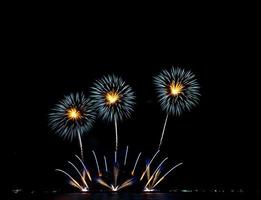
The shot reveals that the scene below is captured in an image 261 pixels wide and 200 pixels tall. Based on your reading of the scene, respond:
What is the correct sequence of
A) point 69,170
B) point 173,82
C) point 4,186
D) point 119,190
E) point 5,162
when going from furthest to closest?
point 69,170 < point 119,190 < point 5,162 < point 173,82 < point 4,186

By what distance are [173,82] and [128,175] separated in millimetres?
21092

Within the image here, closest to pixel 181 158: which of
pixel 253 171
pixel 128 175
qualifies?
pixel 253 171

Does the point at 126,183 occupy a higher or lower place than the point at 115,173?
lower

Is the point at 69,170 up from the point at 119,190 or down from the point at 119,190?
up

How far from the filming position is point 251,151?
3273 inches

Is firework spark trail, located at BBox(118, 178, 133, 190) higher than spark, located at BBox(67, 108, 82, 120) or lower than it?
lower

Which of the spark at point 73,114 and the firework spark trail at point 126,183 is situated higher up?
the spark at point 73,114

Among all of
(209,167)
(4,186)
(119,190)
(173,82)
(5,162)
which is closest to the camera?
(4,186)

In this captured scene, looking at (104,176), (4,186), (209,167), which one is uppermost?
(209,167)

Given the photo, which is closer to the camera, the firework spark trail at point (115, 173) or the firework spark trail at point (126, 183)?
the firework spark trail at point (115, 173)

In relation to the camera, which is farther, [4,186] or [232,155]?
[232,155]

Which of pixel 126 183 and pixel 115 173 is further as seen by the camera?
pixel 126 183

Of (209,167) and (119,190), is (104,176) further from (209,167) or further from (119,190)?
(209,167)

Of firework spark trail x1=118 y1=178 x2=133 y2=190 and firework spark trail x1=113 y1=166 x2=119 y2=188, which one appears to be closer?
firework spark trail x1=113 y1=166 x2=119 y2=188
